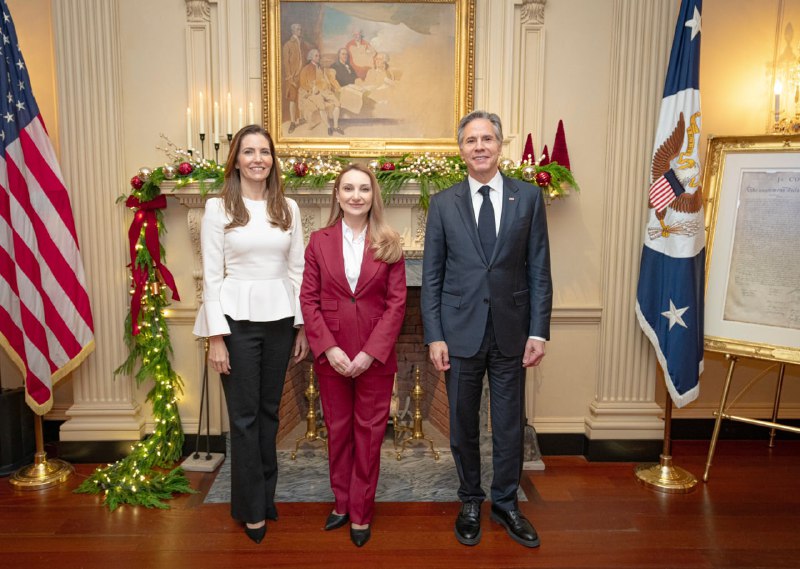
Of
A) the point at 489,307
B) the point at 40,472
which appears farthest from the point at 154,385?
the point at 489,307

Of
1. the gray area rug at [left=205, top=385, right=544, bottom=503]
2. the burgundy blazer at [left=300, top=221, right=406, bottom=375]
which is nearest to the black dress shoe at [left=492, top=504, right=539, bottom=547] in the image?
the gray area rug at [left=205, top=385, right=544, bottom=503]

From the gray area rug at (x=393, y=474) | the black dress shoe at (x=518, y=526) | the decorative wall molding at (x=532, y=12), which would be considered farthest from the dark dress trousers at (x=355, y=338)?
the decorative wall molding at (x=532, y=12)

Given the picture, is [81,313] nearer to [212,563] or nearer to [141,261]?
[141,261]

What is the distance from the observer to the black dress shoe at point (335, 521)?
106 inches

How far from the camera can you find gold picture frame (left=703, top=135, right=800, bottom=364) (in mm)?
3113

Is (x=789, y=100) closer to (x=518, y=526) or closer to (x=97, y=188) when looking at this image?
(x=518, y=526)

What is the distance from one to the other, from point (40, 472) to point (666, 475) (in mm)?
3494

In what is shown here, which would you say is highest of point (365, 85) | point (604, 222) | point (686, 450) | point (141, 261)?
point (365, 85)

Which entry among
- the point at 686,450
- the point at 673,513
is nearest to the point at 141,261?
the point at 673,513

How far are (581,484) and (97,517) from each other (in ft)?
8.29

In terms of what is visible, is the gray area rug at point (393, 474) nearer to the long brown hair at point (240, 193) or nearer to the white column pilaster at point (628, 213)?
the white column pilaster at point (628, 213)

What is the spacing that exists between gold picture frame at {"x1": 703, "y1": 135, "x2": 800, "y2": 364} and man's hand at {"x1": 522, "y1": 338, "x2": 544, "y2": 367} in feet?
4.42

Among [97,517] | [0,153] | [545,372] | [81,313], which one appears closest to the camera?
[97,517]

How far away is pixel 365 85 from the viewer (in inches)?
138
